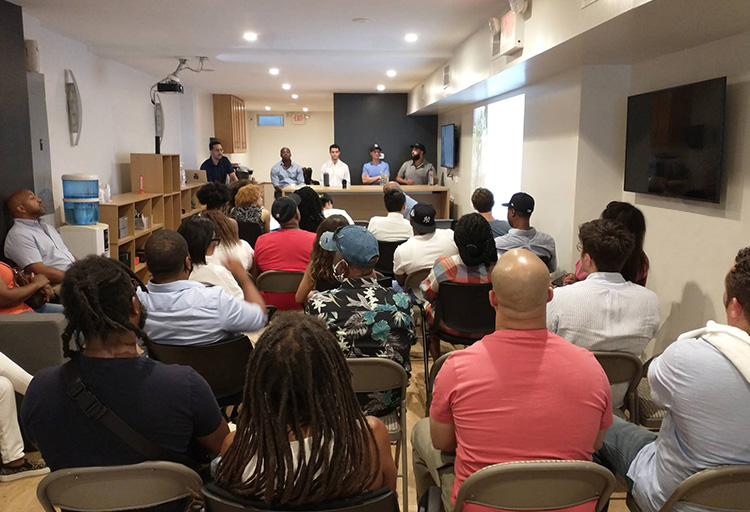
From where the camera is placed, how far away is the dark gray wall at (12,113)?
4465mm

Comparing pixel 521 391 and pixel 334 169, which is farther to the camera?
pixel 334 169

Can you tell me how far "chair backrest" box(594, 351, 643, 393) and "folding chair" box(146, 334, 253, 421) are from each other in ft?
4.63

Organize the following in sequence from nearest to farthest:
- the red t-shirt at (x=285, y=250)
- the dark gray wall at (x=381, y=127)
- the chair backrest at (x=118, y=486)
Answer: the chair backrest at (x=118, y=486), the red t-shirt at (x=285, y=250), the dark gray wall at (x=381, y=127)

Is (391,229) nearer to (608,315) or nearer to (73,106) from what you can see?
(608,315)

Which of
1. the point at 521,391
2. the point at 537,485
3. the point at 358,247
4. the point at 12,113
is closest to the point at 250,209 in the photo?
the point at 12,113

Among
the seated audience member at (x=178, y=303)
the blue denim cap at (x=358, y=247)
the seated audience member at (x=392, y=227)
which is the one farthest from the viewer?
the seated audience member at (x=392, y=227)

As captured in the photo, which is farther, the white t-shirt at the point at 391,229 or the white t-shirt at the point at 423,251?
the white t-shirt at the point at 391,229

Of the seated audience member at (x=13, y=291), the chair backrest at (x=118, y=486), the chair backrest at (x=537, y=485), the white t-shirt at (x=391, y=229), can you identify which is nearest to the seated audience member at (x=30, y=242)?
the seated audience member at (x=13, y=291)

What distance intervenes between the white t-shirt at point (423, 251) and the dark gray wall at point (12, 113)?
9.64ft

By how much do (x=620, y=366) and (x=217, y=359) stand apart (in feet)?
5.34

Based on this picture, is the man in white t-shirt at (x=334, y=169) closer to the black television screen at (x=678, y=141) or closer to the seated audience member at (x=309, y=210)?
the seated audience member at (x=309, y=210)

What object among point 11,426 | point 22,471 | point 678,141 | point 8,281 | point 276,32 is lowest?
point 22,471

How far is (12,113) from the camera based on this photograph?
459 cm

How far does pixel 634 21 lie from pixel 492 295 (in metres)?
2.12
